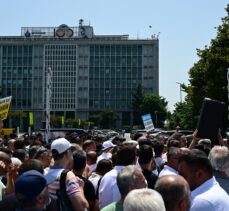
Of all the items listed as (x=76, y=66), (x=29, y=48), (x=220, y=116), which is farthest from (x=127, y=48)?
(x=220, y=116)

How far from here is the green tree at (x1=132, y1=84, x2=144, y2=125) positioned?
400 feet

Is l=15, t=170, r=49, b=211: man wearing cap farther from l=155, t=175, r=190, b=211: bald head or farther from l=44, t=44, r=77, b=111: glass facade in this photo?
l=44, t=44, r=77, b=111: glass facade

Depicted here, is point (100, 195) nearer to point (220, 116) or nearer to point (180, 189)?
point (180, 189)

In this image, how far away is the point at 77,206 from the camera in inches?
199

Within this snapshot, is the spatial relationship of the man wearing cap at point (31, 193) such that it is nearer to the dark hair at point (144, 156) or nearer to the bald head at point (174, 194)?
the bald head at point (174, 194)

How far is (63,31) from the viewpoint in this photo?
404ft

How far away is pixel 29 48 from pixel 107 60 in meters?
20.3

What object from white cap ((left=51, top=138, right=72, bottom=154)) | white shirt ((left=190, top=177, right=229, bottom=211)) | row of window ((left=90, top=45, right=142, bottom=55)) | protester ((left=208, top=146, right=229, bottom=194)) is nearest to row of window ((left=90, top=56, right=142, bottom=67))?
row of window ((left=90, top=45, right=142, bottom=55))

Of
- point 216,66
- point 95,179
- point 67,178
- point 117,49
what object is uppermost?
point 117,49

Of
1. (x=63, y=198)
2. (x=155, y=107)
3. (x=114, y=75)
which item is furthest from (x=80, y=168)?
(x=114, y=75)

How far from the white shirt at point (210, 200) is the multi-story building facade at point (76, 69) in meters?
118

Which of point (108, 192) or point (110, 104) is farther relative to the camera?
point (110, 104)

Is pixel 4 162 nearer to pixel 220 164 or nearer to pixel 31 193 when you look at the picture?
pixel 31 193

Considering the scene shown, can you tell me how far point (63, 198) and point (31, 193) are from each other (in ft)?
4.15
